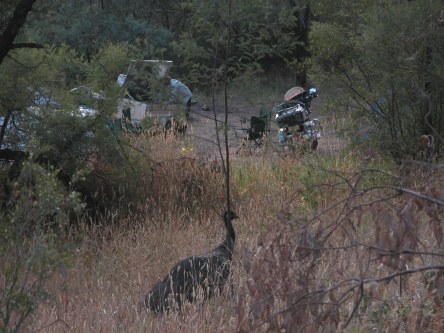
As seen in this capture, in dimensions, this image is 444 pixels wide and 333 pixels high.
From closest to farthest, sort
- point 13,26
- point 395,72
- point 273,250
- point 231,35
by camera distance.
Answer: point 273,250, point 231,35, point 13,26, point 395,72

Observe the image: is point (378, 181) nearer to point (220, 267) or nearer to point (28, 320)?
point (220, 267)

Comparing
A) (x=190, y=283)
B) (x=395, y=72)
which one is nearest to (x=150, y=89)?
(x=190, y=283)

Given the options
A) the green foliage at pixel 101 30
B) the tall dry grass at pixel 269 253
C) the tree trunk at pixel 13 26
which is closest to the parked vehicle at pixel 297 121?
the tall dry grass at pixel 269 253

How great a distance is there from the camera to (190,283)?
22.0 ft

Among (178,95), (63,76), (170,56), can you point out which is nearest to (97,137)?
(63,76)

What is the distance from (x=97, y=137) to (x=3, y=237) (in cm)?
473

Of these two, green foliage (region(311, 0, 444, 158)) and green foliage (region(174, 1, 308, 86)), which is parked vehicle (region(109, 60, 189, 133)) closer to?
green foliage (region(174, 1, 308, 86))

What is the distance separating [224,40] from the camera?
8602 millimetres

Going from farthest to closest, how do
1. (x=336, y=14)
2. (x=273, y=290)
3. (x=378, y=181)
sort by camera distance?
(x=336, y=14) → (x=378, y=181) → (x=273, y=290)

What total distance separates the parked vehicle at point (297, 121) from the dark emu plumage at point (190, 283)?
17.1 ft

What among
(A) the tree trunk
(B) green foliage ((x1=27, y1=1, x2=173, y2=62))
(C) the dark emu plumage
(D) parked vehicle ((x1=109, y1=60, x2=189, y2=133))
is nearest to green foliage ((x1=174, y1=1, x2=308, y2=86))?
(D) parked vehicle ((x1=109, y1=60, x2=189, y2=133))

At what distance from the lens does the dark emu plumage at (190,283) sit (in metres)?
6.52

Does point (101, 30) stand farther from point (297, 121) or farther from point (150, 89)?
point (150, 89)

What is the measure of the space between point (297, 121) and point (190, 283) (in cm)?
1041
